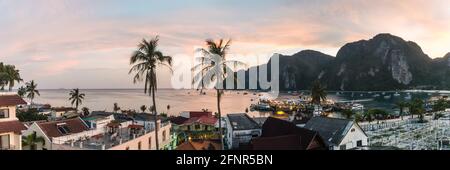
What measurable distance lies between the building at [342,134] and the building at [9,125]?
1108 cm

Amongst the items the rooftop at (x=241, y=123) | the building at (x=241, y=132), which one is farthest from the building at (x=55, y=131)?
the rooftop at (x=241, y=123)

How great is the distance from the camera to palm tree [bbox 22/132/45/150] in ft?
46.1

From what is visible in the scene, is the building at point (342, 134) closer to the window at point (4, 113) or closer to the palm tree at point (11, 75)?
the window at point (4, 113)

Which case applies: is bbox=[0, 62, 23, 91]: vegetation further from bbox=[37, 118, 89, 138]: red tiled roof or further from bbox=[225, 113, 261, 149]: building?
bbox=[225, 113, 261, 149]: building

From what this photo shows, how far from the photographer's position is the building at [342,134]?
1482cm

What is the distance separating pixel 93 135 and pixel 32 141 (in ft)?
9.23

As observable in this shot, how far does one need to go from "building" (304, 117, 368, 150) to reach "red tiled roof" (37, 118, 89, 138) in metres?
11.1

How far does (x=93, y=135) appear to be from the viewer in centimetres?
1681

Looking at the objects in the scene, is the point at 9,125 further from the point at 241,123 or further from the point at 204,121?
the point at 204,121

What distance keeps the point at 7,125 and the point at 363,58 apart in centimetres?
11379

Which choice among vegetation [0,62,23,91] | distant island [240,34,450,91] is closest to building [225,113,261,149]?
vegetation [0,62,23,91]

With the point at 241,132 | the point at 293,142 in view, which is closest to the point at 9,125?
the point at 293,142
